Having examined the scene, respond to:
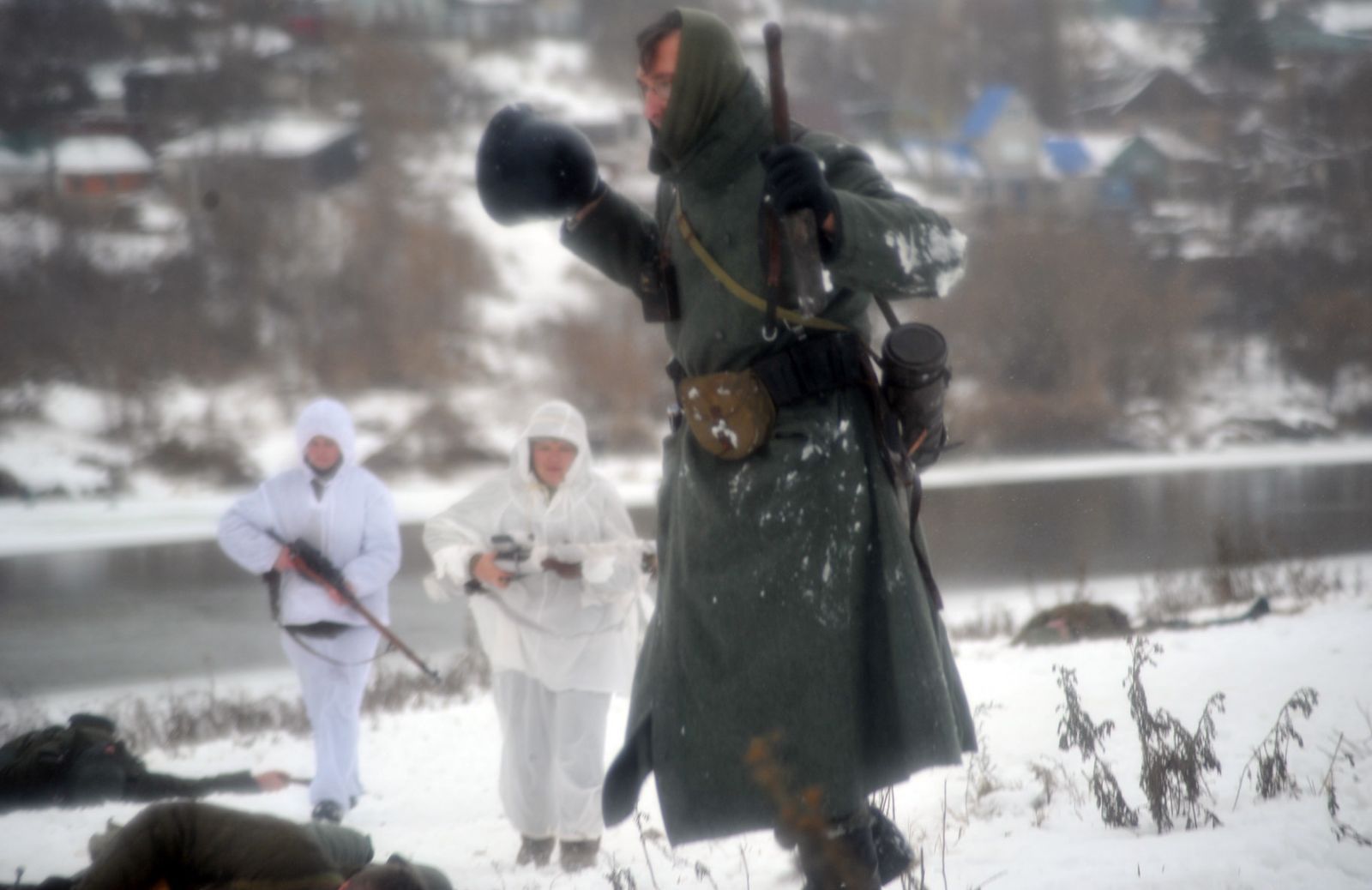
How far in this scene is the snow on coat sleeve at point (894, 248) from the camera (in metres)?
2.07

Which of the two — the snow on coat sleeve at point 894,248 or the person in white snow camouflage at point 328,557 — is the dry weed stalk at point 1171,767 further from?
the person in white snow camouflage at point 328,557

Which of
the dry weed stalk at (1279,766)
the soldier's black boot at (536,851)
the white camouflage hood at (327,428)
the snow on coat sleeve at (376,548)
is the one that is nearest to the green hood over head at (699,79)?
the dry weed stalk at (1279,766)

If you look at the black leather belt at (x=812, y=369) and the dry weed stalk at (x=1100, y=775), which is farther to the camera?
the dry weed stalk at (x=1100, y=775)

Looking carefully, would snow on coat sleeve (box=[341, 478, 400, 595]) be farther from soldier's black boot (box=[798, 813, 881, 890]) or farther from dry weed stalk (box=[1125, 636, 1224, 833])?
soldier's black boot (box=[798, 813, 881, 890])

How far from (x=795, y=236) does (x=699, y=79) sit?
32cm

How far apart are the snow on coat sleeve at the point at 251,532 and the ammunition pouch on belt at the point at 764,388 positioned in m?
3.59

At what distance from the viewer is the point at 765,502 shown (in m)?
2.24

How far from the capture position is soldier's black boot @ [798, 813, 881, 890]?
2168mm

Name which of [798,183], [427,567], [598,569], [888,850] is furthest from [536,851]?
[427,567]

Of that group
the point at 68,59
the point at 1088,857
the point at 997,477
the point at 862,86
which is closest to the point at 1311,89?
the point at 862,86

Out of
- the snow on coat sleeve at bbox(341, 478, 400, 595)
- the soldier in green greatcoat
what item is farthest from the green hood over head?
the snow on coat sleeve at bbox(341, 478, 400, 595)

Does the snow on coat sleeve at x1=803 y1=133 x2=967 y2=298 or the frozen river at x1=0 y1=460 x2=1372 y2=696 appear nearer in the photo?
the snow on coat sleeve at x1=803 y1=133 x2=967 y2=298

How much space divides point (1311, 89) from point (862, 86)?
55.4 ft

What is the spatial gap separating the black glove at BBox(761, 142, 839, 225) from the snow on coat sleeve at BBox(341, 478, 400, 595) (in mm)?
3778
